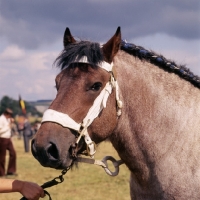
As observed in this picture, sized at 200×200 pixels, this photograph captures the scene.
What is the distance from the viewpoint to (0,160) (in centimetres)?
1464

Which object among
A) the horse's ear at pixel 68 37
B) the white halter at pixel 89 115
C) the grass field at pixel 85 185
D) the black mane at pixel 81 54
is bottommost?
the grass field at pixel 85 185

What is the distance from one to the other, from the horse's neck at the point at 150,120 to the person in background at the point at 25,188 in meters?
0.94

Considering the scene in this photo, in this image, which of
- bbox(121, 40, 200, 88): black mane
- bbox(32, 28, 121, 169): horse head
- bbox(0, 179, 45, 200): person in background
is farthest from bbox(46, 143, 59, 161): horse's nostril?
bbox(121, 40, 200, 88): black mane

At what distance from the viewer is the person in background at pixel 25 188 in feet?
13.9

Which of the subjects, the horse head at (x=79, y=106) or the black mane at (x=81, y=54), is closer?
the horse head at (x=79, y=106)

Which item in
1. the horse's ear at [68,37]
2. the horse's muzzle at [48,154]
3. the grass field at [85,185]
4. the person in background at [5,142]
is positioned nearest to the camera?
the horse's muzzle at [48,154]

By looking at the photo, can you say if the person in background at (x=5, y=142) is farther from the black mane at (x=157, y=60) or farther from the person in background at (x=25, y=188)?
the black mane at (x=157, y=60)

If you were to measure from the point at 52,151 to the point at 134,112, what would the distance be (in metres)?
0.99

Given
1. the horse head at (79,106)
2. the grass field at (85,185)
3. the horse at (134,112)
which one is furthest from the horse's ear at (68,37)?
the grass field at (85,185)

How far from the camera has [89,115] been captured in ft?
12.8

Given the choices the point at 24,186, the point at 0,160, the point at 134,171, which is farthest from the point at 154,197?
the point at 0,160

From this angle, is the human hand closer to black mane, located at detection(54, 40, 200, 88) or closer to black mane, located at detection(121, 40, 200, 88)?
black mane, located at detection(54, 40, 200, 88)

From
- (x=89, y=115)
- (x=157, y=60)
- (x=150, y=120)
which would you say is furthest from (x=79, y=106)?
(x=157, y=60)

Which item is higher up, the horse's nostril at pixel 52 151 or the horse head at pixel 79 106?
the horse head at pixel 79 106
